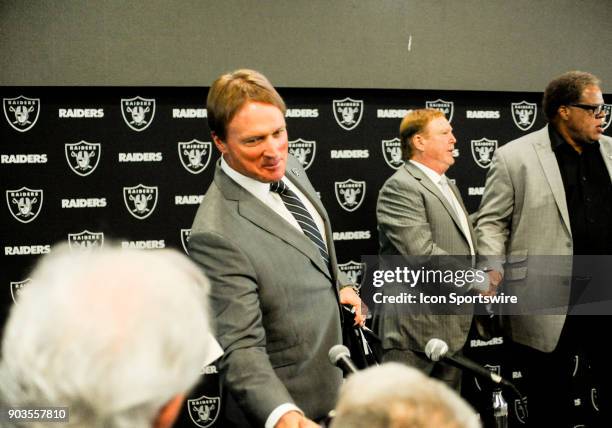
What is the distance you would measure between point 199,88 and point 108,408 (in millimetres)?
3589

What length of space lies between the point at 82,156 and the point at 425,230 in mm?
2135

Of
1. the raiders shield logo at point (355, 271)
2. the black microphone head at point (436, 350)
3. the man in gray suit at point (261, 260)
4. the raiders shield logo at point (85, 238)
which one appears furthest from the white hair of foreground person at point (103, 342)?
the raiders shield logo at point (355, 271)

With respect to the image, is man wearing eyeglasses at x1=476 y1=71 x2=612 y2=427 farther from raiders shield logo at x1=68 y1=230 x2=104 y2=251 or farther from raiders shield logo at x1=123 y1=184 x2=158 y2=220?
raiders shield logo at x1=68 y1=230 x2=104 y2=251

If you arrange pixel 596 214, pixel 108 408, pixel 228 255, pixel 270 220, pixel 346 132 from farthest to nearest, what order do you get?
pixel 346 132 → pixel 596 214 → pixel 270 220 → pixel 228 255 → pixel 108 408

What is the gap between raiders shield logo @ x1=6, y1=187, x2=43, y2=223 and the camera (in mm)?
3801

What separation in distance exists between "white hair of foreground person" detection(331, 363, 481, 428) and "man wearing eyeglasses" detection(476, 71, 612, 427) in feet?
8.94

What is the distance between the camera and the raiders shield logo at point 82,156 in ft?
12.8

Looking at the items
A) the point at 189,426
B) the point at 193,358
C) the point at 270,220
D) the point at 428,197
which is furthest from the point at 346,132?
the point at 193,358

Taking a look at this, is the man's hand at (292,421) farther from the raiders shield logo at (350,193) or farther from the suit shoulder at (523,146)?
the raiders shield logo at (350,193)

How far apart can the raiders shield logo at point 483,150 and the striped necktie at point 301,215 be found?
3.03 meters

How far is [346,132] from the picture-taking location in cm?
447

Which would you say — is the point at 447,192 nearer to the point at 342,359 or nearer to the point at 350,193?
the point at 350,193

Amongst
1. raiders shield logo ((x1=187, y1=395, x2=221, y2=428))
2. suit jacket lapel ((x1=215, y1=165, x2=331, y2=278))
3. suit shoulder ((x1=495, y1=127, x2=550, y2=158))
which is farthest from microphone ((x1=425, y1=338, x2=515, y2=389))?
raiders shield logo ((x1=187, y1=395, x2=221, y2=428))

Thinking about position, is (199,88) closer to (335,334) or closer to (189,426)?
(189,426)
